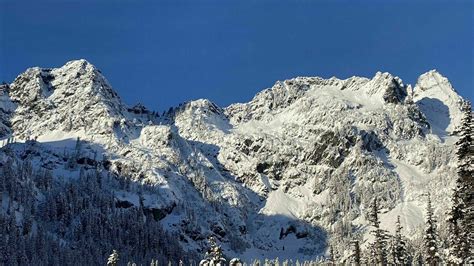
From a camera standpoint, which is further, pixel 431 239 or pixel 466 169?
pixel 431 239

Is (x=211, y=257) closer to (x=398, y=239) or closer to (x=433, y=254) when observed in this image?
(x=433, y=254)

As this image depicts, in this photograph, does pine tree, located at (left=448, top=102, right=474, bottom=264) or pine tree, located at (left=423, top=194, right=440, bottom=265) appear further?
pine tree, located at (left=423, top=194, right=440, bottom=265)

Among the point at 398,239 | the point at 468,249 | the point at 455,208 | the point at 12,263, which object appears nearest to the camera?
the point at 468,249

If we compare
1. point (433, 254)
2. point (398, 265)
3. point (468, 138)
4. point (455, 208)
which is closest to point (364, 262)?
point (398, 265)

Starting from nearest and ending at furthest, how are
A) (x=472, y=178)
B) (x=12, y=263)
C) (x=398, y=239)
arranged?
(x=472, y=178) < (x=398, y=239) < (x=12, y=263)

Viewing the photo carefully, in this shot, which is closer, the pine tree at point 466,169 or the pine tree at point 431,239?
the pine tree at point 466,169

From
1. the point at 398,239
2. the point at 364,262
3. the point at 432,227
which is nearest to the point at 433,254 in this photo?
the point at 432,227

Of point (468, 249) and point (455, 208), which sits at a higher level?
point (455, 208)

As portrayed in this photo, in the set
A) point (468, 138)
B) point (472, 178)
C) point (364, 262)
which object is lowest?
point (472, 178)

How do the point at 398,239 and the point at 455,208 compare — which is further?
the point at 398,239

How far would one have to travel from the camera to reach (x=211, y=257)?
48.7m

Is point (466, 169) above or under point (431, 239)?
under

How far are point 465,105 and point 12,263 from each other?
175092 millimetres

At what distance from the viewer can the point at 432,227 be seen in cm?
7606
